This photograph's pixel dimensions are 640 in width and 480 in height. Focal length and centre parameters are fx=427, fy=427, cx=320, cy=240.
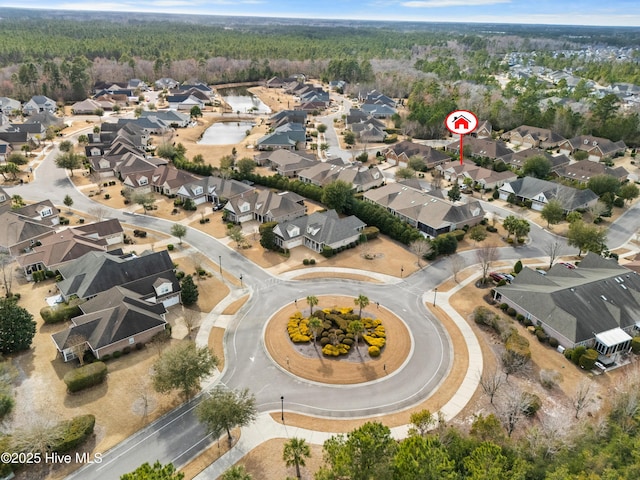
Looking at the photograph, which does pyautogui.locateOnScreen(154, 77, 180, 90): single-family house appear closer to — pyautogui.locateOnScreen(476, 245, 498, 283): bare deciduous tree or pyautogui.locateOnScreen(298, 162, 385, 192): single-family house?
pyautogui.locateOnScreen(298, 162, 385, 192): single-family house

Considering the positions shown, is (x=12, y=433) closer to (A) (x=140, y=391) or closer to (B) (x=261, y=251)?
(A) (x=140, y=391)

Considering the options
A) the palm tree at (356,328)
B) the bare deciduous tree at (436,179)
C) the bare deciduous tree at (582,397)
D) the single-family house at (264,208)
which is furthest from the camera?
the bare deciduous tree at (436,179)

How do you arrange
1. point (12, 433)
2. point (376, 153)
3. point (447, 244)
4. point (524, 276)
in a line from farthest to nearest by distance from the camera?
point (376, 153) → point (447, 244) → point (524, 276) → point (12, 433)

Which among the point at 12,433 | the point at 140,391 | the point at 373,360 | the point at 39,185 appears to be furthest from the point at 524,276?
the point at 39,185

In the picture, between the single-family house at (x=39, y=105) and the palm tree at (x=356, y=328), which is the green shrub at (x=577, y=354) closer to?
the palm tree at (x=356, y=328)

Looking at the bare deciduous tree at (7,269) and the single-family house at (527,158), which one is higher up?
the single-family house at (527,158)

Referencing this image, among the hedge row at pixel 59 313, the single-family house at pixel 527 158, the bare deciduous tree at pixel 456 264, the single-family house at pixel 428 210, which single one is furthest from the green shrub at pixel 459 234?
the hedge row at pixel 59 313
